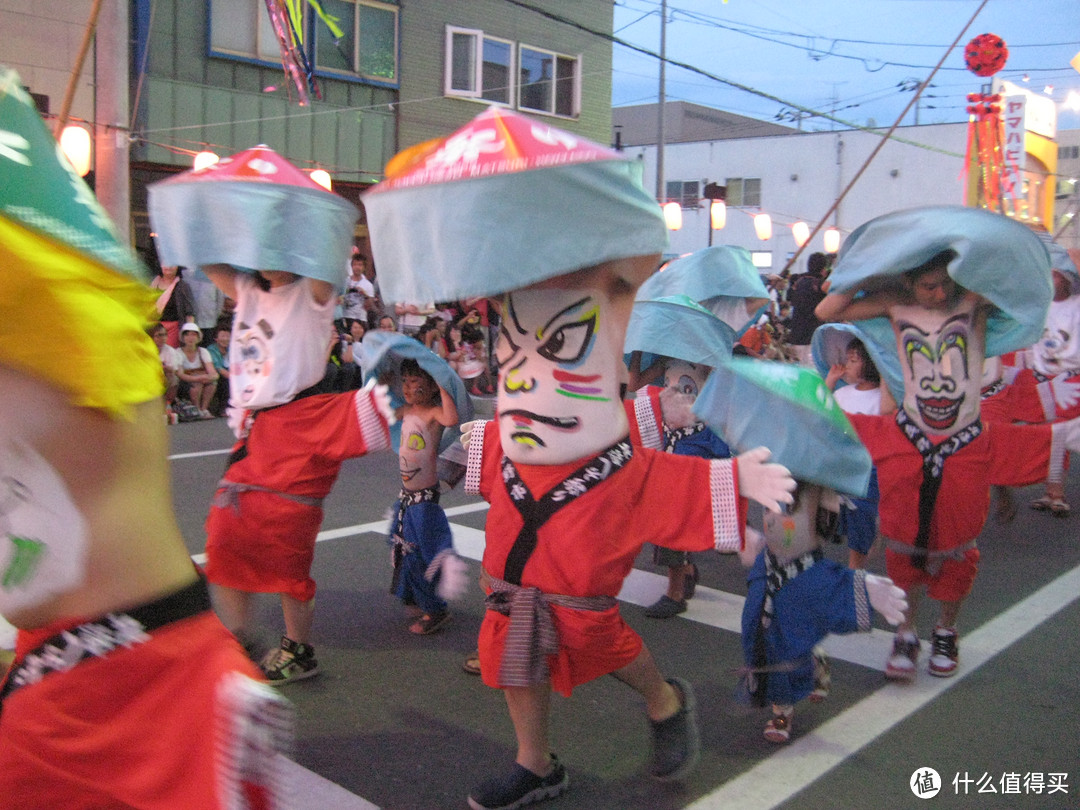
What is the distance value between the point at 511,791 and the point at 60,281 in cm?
202

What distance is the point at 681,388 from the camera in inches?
181

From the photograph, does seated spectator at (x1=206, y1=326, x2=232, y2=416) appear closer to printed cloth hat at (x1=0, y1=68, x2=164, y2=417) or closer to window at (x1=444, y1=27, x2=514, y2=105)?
window at (x1=444, y1=27, x2=514, y2=105)

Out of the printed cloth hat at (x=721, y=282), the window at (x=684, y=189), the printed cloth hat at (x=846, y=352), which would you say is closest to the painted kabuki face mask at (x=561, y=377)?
the printed cloth hat at (x=846, y=352)

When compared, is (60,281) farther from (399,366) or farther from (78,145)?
(78,145)

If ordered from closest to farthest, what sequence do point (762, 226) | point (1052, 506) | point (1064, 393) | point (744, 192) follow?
point (1064, 393) < point (1052, 506) < point (762, 226) < point (744, 192)

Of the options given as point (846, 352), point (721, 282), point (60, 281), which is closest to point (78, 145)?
point (721, 282)

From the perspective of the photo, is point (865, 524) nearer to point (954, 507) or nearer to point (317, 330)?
point (954, 507)

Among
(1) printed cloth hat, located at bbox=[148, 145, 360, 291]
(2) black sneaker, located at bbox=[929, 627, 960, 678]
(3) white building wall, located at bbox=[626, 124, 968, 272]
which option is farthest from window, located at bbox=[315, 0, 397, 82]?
(3) white building wall, located at bbox=[626, 124, 968, 272]

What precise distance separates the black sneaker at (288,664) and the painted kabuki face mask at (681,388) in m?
1.93

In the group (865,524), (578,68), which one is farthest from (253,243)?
(578,68)

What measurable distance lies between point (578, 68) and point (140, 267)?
62.4 ft

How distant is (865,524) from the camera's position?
3975 millimetres

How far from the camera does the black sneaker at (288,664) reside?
3.82m

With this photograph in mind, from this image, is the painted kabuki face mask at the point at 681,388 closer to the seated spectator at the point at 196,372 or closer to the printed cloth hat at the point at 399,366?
the printed cloth hat at the point at 399,366
